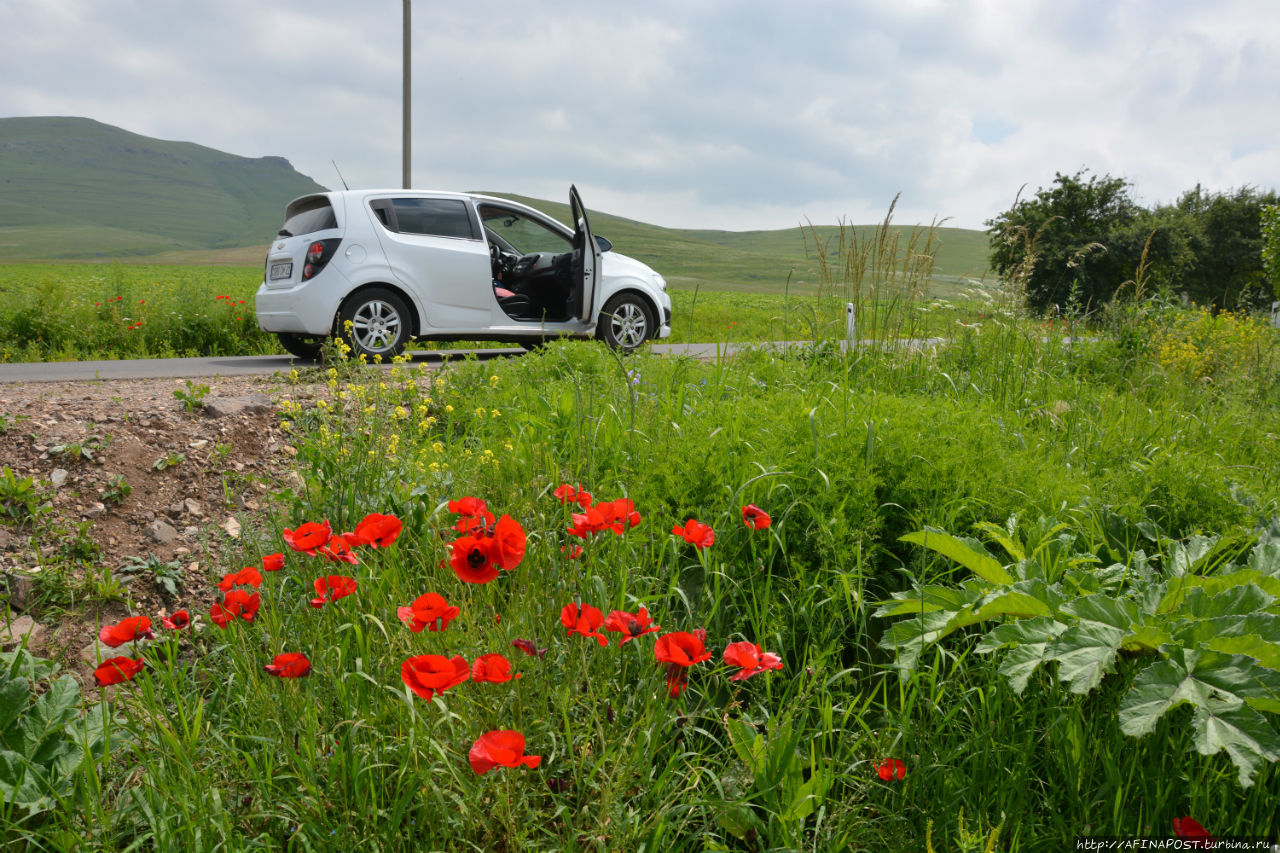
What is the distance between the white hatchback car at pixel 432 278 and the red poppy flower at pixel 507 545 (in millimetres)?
5952

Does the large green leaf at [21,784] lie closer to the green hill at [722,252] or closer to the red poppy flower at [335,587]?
the red poppy flower at [335,587]

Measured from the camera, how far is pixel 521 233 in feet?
31.4

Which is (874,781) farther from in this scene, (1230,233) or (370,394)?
(1230,233)

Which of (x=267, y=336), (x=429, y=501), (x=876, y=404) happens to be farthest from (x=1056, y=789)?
(x=267, y=336)

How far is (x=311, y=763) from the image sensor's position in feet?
5.00

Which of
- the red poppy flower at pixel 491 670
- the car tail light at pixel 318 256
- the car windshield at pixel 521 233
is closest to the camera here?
the red poppy flower at pixel 491 670

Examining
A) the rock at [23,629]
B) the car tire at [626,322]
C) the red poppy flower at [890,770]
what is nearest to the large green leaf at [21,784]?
the rock at [23,629]

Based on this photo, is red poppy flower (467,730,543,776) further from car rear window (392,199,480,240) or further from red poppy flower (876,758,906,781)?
car rear window (392,199,480,240)

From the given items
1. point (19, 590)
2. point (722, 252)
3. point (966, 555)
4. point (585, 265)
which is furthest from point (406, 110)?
point (722, 252)

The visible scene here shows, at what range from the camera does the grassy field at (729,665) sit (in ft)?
5.03

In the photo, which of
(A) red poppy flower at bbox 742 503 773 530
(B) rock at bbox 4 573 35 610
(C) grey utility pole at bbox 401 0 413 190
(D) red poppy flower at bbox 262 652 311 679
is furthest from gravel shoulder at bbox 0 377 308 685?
(C) grey utility pole at bbox 401 0 413 190

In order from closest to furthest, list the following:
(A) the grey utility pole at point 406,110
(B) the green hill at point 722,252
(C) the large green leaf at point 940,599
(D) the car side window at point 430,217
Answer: (C) the large green leaf at point 940,599
(D) the car side window at point 430,217
(A) the grey utility pole at point 406,110
(B) the green hill at point 722,252

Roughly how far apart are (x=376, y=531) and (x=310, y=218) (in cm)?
782

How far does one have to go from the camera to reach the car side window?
27.4 ft
